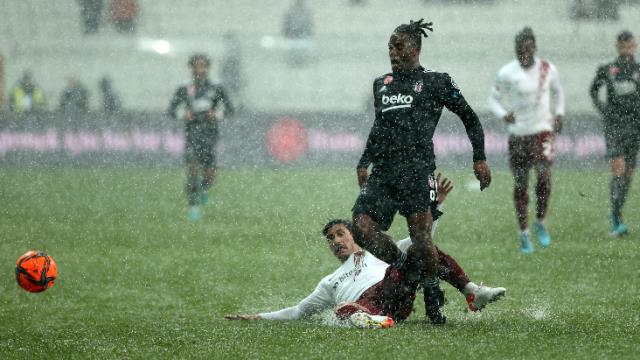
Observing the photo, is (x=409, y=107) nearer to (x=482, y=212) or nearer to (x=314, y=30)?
(x=482, y=212)

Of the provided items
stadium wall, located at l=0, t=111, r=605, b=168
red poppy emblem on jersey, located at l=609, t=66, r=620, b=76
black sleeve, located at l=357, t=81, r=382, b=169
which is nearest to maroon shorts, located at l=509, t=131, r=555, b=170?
red poppy emblem on jersey, located at l=609, t=66, r=620, b=76

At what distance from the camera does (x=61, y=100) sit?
77.4ft

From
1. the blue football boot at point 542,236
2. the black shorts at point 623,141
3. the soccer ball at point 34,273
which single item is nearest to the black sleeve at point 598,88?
the black shorts at point 623,141

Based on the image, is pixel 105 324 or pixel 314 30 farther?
pixel 314 30

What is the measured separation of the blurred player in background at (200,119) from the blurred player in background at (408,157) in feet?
25.9

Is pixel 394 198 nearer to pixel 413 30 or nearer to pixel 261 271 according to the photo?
pixel 413 30

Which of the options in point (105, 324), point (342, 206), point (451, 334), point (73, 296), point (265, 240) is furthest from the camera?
point (342, 206)

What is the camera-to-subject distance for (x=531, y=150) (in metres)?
11.9

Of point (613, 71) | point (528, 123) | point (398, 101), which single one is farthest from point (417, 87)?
point (613, 71)

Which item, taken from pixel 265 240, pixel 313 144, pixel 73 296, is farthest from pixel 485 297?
pixel 313 144

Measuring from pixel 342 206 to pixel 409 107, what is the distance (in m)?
9.16

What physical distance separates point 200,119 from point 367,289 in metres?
8.20

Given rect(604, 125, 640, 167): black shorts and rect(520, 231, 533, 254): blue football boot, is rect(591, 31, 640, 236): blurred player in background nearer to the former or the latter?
Answer: rect(604, 125, 640, 167): black shorts

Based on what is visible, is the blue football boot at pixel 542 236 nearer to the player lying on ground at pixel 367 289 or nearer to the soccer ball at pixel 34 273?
the player lying on ground at pixel 367 289
